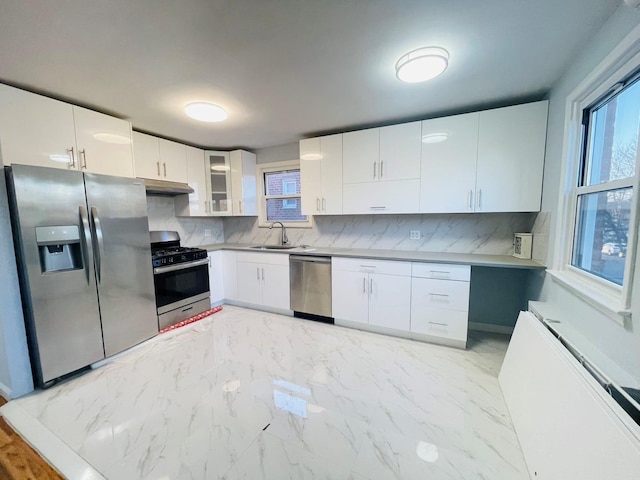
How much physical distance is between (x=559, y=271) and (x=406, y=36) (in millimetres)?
1953

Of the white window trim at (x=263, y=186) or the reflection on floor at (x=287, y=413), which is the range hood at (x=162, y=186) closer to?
the white window trim at (x=263, y=186)

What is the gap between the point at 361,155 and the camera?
2975 mm

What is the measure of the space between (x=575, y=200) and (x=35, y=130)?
416 cm

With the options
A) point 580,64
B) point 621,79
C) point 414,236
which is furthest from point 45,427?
point 580,64

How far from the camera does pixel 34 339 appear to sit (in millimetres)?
1923

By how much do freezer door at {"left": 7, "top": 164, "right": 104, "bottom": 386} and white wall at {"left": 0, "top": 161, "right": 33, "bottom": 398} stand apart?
0.14 ft

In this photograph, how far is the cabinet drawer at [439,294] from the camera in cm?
243

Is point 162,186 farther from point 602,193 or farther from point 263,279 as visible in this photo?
point 602,193

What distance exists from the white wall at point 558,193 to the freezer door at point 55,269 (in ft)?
11.5

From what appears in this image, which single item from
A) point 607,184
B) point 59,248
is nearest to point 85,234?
point 59,248

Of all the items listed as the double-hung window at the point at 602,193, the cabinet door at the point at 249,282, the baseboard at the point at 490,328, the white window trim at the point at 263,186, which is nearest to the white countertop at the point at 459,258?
the double-hung window at the point at 602,193

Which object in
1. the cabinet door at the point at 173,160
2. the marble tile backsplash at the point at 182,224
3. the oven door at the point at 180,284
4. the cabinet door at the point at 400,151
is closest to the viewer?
the cabinet door at the point at 400,151

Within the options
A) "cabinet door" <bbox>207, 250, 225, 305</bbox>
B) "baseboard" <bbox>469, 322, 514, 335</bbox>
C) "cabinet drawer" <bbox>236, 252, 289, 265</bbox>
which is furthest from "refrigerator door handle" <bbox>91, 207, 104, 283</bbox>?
"baseboard" <bbox>469, 322, 514, 335</bbox>

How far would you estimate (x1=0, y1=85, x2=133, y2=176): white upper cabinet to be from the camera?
75.6 inches
